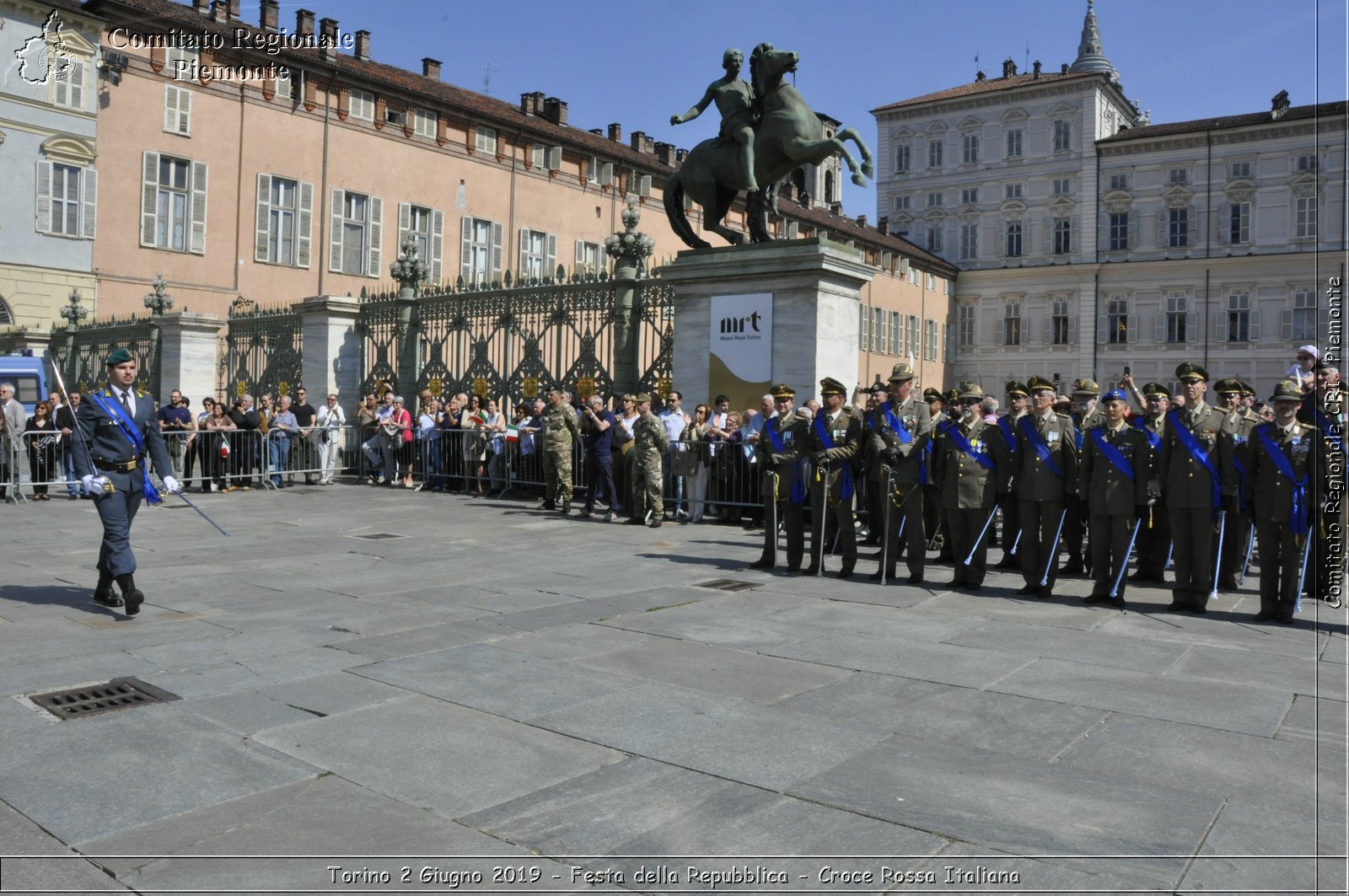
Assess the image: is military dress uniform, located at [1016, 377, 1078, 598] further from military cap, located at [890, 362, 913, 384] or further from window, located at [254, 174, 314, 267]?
window, located at [254, 174, 314, 267]

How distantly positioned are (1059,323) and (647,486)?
50838mm

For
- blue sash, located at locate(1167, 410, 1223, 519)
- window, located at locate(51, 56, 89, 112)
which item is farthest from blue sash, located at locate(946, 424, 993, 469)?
window, located at locate(51, 56, 89, 112)

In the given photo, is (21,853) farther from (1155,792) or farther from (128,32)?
(128,32)

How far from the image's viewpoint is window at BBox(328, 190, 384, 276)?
1356 inches

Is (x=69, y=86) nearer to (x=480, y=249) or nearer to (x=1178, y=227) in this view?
(x=480, y=249)

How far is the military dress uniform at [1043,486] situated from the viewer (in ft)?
30.7

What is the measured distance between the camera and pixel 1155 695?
235 inches

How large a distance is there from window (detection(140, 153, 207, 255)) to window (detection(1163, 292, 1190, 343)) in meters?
46.0

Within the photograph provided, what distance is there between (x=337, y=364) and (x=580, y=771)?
1850 centimetres

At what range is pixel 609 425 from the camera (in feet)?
47.8

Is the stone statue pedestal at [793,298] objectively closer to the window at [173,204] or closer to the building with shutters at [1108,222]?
the window at [173,204]

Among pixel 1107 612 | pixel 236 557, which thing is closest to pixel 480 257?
pixel 236 557

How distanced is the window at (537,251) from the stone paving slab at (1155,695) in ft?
115

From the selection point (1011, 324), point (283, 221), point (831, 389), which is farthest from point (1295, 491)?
point (1011, 324)
